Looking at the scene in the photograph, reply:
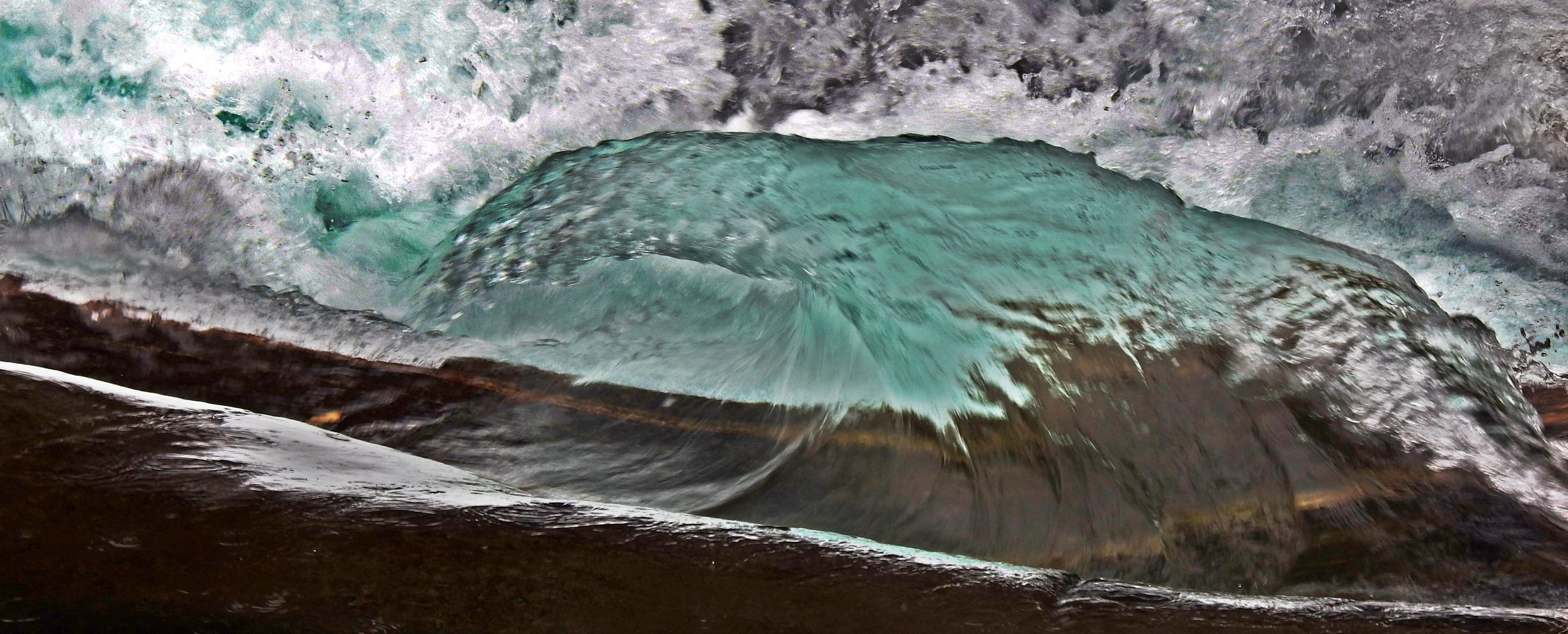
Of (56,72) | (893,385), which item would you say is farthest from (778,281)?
(56,72)

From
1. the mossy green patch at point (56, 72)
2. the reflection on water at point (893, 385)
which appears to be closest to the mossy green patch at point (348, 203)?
the reflection on water at point (893, 385)

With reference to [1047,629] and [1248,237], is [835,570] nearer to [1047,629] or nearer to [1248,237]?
[1047,629]

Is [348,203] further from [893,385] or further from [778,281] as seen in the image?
[893,385]

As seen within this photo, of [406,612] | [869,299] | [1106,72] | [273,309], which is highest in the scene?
[1106,72]

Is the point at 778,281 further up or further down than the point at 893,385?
further up

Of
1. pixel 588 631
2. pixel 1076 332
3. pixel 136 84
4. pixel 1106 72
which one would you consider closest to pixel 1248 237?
pixel 1106 72

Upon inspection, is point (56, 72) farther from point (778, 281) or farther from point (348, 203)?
point (778, 281)

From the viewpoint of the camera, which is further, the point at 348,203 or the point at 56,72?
the point at 348,203

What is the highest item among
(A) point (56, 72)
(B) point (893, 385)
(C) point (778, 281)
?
(A) point (56, 72)

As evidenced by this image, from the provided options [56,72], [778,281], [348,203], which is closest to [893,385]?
[778,281]

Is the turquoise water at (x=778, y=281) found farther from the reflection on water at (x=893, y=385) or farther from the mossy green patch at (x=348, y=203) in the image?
the mossy green patch at (x=348, y=203)

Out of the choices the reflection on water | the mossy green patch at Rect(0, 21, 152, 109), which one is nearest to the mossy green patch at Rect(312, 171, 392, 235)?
the reflection on water
